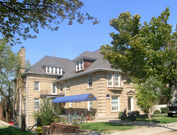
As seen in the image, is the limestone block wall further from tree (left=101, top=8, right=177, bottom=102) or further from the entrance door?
tree (left=101, top=8, right=177, bottom=102)

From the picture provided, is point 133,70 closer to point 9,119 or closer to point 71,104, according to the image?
point 71,104

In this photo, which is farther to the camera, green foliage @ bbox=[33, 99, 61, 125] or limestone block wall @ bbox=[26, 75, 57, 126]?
limestone block wall @ bbox=[26, 75, 57, 126]

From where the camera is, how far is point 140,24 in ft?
44.2

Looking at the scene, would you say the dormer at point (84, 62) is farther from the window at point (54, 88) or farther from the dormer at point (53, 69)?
the window at point (54, 88)

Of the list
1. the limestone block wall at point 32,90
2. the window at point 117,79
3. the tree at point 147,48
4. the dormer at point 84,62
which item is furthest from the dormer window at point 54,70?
the tree at point 147,48

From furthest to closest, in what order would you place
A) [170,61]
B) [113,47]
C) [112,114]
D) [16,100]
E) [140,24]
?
[16,100]
[112,114]
[113,47]
[140,24]
[170,61]

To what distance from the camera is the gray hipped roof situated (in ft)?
88.0

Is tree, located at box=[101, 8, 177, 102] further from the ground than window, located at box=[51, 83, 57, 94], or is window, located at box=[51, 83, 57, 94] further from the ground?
tree, located at box=[101, 8, 177, 102]

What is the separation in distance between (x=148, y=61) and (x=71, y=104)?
21.7 meters

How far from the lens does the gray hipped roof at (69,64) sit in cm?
2683

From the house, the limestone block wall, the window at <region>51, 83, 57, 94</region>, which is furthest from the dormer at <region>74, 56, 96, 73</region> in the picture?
the window at <region>51, 83, 57, 94</region>

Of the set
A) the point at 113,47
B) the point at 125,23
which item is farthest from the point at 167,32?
the point at 113,47

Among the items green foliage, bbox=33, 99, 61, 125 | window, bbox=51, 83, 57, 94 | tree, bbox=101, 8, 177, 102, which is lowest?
green foliage, bbox=33, 99, 61, 125

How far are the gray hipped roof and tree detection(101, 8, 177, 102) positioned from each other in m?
11.1
